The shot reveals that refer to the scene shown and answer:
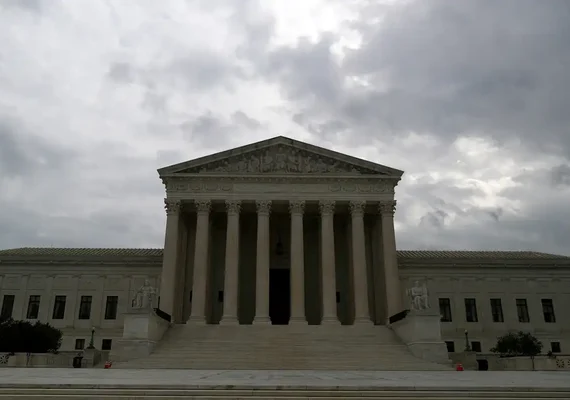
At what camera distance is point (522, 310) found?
148 feet

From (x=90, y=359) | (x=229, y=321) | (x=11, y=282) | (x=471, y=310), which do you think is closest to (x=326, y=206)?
(x=229, y=321)

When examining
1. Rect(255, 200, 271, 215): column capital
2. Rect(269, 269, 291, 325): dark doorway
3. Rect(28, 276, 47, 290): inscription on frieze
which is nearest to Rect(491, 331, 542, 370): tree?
Rect(269, 269, 291, 325): dark doorway

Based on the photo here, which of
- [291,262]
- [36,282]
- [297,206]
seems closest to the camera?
[291,262]

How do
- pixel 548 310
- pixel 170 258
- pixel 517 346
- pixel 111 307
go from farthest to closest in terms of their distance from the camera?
pixel 548 310
pixel 111 307
pixel 170 258
pixel 517 346

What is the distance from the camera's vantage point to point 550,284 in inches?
1805

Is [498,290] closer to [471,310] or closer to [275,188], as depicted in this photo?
[471,310]

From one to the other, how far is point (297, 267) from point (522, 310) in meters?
21.7

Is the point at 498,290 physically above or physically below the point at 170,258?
below

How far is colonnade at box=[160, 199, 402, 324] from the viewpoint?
1448 inches

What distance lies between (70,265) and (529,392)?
1604 inches

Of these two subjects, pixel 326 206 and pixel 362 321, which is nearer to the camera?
pixel 362 321

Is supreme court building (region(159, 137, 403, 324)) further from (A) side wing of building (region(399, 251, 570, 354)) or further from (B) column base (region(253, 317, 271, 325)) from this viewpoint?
(A) side wing of building (region(399, 251, 570, 354))

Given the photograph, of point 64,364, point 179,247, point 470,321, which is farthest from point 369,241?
point 64,364

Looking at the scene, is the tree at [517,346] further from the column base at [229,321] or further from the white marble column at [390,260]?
the column base at [229,321]
